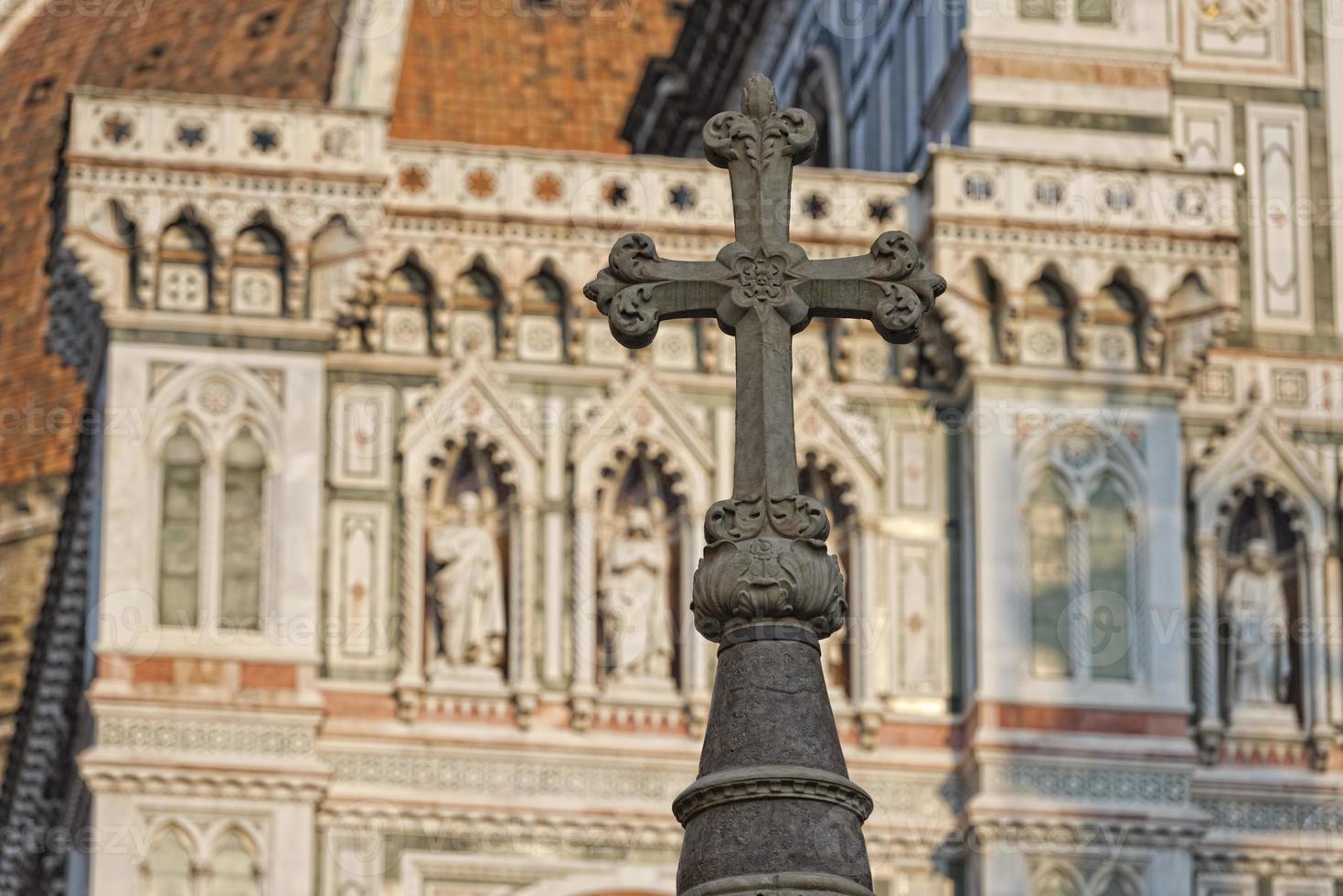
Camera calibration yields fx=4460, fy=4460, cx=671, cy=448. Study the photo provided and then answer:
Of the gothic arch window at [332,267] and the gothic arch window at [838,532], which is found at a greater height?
the gothic arch window at [332,267]

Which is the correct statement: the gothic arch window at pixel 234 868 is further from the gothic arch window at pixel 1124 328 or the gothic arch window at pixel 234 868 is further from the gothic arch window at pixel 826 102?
the gothic arch window at pixel 826 102

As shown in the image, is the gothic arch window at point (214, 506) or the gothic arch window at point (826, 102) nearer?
the gothic arch window at point (214, 506)

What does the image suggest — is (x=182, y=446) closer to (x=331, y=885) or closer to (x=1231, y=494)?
(x=331, y=885)

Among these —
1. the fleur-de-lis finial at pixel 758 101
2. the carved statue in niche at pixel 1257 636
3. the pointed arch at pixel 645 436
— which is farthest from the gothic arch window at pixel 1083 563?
the fleur-de-lis finial at pixel 758 101

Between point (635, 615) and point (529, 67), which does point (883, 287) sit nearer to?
point (635, 615)

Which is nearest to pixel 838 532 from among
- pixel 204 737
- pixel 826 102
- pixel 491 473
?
pixel 491 473

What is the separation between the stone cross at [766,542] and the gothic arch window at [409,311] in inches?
487

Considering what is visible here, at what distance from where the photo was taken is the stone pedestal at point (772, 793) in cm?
1415

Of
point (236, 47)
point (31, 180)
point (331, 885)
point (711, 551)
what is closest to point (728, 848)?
point (711, 551)

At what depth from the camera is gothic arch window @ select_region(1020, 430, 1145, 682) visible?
90.3 ft

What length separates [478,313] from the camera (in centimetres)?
2809

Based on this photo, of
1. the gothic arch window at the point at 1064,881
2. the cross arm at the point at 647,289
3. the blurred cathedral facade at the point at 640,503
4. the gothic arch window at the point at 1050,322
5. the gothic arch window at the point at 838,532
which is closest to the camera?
the cross arm at the point at 647,289

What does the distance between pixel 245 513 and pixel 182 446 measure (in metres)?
0.57

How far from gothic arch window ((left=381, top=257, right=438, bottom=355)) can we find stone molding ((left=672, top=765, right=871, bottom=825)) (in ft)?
45.4
